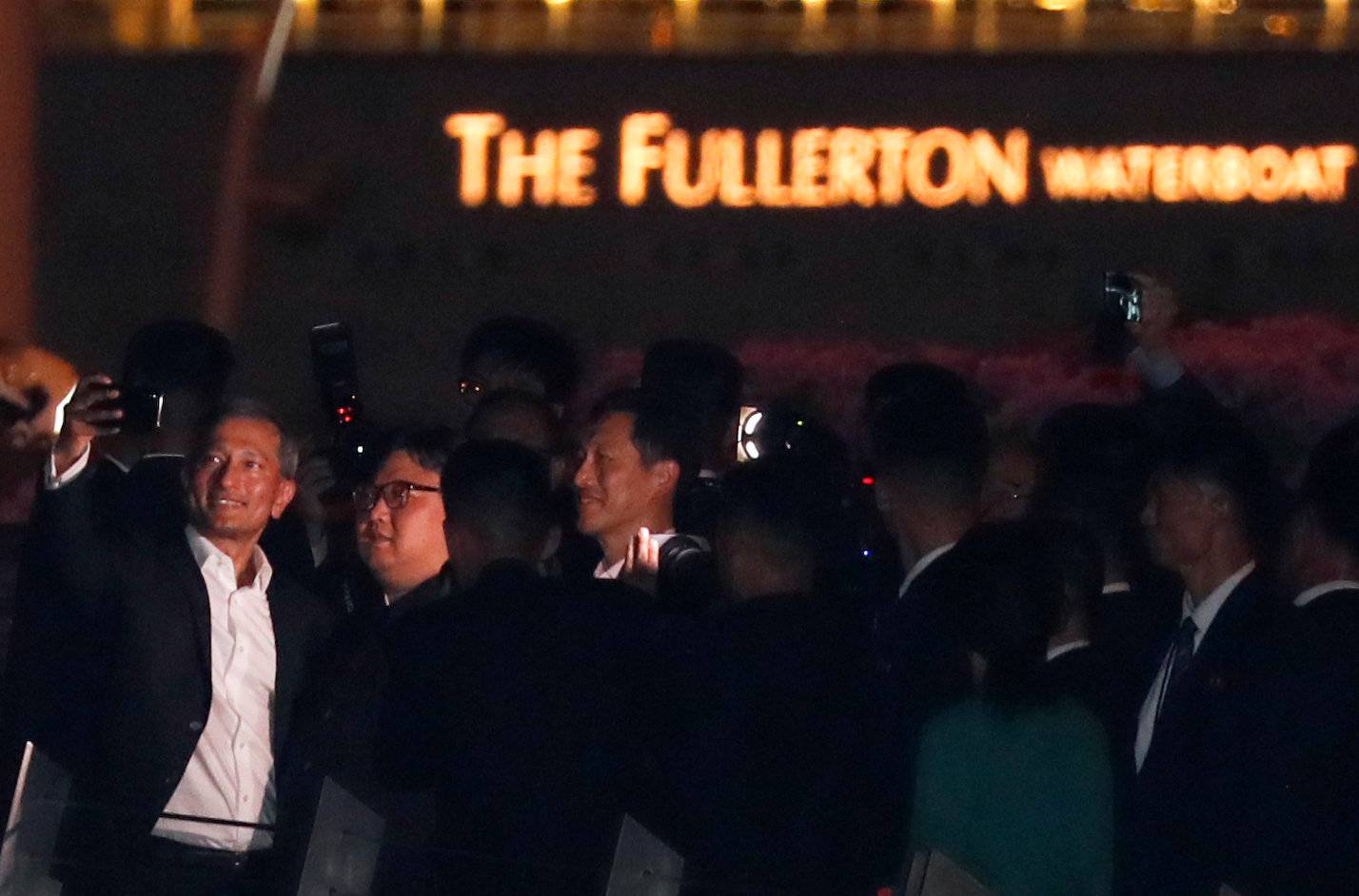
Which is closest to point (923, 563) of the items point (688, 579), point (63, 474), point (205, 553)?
point (688, 579)

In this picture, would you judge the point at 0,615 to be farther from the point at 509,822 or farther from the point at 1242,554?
the point at 1242,554

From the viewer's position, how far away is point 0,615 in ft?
25.1

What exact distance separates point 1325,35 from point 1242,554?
11.8m

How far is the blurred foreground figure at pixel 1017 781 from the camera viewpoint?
13.5 ft

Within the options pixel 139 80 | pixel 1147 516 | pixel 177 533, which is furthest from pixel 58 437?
pixel 139 80

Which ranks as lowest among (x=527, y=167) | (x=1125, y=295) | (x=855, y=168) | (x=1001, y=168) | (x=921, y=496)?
(x=921, y=496)

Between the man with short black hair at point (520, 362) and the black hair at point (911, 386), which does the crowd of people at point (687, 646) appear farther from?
the man with short black hair at point (520, 362)

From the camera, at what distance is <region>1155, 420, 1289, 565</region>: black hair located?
493 cm

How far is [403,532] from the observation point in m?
5.51

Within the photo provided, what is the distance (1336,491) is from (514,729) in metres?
1.53

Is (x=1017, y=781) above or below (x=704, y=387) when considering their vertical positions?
below

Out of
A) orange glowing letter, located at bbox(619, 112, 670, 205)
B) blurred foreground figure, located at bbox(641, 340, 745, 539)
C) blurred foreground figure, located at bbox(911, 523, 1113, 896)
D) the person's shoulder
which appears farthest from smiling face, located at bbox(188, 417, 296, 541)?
orange glowing letter, located at bbox(619, 112, 670, 205)

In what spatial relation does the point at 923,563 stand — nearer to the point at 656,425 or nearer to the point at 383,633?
the point at 656,425

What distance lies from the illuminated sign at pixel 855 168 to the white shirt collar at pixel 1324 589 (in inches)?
447
